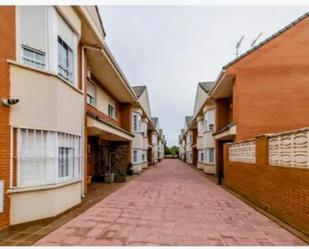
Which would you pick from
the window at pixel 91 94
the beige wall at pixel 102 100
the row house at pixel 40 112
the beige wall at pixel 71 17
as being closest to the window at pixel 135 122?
the beige wall at pixel 102 100

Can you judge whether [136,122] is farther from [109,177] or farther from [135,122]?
[109,177]

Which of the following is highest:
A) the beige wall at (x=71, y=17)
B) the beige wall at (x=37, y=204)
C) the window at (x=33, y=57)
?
the beige wall at (x=71, y=17)

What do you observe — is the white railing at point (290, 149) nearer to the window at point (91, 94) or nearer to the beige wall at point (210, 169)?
the window at point (91, 94)

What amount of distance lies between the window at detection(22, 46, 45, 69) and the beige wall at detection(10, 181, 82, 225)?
339cm

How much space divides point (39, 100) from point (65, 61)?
203 centimetres

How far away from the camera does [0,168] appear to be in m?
5.22

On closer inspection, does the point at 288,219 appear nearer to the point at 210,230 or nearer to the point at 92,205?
the point at 210,230

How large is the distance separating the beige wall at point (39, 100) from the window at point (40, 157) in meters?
0.25

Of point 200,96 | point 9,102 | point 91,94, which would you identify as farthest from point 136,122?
point 9,102

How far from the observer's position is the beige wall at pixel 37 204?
18.3 feet

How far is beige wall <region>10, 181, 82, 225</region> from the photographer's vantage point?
5.57m

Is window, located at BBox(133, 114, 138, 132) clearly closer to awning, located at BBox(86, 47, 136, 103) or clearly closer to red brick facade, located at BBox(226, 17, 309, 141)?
awning, located at BBox(86, 47, 136, 103)

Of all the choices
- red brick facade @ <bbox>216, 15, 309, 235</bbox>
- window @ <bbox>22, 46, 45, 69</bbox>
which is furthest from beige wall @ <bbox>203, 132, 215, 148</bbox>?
window @ <bbox>22, 46, 45, 69</bbox>

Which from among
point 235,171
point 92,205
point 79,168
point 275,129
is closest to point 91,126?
point 79,168
